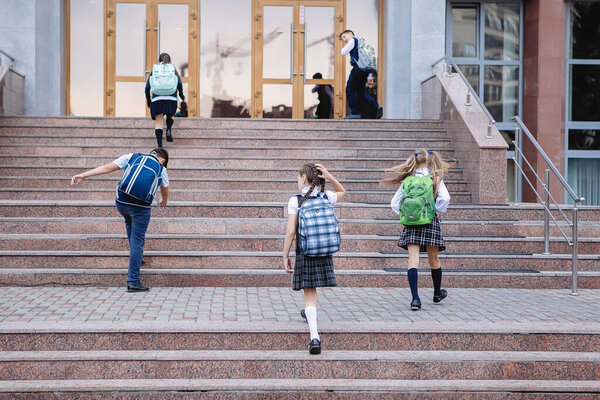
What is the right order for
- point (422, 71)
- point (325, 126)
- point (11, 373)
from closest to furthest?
point (11, 373), point (325, 126), point (422, 71)

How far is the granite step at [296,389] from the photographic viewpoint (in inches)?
208

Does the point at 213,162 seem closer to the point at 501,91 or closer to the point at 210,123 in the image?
the point at 210,123

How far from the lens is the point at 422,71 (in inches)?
607

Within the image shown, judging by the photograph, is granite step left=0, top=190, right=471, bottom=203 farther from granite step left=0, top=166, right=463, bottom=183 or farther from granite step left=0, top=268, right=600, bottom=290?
granite step left=0, top=268, right=600, bottom=290

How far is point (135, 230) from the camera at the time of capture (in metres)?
7.59

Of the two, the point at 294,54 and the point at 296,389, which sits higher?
the point at 294,54

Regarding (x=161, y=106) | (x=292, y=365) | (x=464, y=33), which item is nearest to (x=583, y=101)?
(x=464, y=33)

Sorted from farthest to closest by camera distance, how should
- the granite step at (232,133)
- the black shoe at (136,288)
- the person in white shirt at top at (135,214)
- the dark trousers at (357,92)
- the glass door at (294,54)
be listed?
the glass door at (294,54)
the dark trousers at (357,92)
the granite step at (232,133)
the black shoe at (136,288)
the person in white shirt at top at (135,214)

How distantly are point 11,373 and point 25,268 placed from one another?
3.09 m

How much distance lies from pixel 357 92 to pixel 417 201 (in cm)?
775

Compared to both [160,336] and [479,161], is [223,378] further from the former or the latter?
[479,161]

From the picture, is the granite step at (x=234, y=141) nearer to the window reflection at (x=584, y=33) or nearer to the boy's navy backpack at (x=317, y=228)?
the window reflection at (x=584, y=33)

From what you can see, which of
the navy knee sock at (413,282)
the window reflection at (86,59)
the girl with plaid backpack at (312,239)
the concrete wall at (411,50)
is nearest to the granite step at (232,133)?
the concrete wall at (411,50)

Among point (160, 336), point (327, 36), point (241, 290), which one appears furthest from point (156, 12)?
point (160, 336)
